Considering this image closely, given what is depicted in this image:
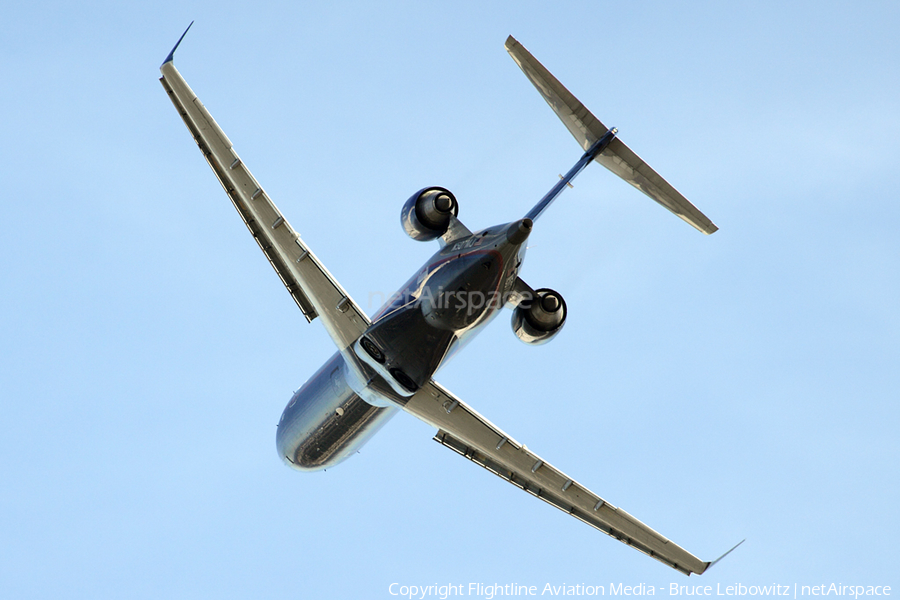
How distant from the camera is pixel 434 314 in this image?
18.8 metres

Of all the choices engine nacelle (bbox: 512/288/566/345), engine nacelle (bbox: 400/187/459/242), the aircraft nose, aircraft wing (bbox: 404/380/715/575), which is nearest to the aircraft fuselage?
the aircraft nose

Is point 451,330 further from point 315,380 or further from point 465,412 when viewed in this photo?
point 315,380

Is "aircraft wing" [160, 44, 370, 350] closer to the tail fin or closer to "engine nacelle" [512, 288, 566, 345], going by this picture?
"engine nacelle" [512, 288, 566, 345]

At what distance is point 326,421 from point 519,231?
892cm

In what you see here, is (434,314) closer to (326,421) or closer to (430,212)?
(430,212)

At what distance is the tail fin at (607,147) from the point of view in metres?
20.4

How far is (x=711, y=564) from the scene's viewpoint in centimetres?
2216

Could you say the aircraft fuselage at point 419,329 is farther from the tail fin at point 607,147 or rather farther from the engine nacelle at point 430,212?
the tail fin at point 607,147

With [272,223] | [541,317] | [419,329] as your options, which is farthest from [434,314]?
[272,223]

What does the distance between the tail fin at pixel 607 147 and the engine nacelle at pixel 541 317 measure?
4.00m

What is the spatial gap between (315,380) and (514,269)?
26.6ft

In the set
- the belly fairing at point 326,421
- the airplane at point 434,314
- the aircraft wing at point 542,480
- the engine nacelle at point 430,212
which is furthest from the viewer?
the belly fairing at point 326,421

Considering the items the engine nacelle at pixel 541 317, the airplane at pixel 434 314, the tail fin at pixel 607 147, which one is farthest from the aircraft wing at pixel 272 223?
the tail fin at pixel 607 147

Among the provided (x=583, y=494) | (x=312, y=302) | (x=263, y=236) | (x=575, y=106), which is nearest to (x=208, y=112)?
(x=263, y=236)
